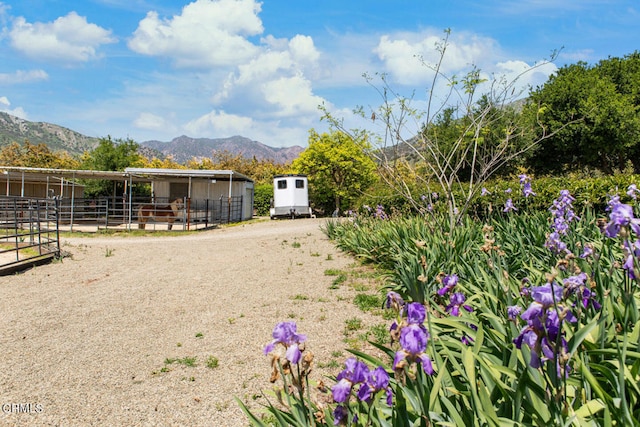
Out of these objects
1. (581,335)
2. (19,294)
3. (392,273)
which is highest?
(581,335)

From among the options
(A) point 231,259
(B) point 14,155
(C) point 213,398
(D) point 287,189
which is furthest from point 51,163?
(C) point 213,398

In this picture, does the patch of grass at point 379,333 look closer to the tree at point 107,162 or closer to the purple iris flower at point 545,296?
the purple iris flower at point 545,296

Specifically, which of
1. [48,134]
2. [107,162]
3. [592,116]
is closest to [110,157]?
[107,162]

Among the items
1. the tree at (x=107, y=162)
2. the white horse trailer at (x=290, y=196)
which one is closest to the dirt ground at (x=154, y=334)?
the white horse trailer at (x=290, y=196)

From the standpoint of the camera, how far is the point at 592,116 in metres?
18.6

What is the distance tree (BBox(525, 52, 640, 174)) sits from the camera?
1867 cm

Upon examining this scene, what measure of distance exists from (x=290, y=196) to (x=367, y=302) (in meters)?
16.6

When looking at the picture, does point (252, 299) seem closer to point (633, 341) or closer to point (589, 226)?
point (589, 226)

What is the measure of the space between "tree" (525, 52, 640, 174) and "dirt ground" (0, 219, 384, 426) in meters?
15.7

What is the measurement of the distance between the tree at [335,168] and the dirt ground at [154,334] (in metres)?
16.3

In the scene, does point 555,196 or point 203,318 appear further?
point 555,196

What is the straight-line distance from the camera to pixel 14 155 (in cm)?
3291

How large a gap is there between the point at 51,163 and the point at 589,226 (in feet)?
117

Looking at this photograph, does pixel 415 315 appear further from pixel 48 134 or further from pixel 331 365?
pixel 48 134
